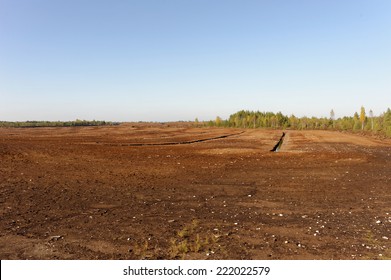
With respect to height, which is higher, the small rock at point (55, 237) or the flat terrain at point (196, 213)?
the flat terrain at point (196, 213)

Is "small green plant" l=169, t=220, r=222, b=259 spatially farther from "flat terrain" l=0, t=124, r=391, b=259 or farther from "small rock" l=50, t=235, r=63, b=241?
"small rock" l=50, t=235, r=63, b=241

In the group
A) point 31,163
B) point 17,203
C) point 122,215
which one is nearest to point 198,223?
point 122,215

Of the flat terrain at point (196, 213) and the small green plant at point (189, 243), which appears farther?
the flat terrain at point (196, 213)

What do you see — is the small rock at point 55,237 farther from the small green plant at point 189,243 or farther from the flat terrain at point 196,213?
the small green plant at point 189,243

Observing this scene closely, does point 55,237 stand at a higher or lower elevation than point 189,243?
lower

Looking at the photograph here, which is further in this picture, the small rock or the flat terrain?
the small rock

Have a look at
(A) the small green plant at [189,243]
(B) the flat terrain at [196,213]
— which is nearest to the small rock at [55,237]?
(B) the flat terrain at [196,213]

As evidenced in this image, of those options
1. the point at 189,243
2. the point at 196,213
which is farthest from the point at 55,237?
the point at 196,213

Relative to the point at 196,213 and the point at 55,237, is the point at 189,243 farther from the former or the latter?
the point at 55,237

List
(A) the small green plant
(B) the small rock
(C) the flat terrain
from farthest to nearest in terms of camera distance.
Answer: (B) the small rock < (C) the flat terrain < (A) the small green plant

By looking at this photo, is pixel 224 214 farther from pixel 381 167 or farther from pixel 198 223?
pixel 381 167

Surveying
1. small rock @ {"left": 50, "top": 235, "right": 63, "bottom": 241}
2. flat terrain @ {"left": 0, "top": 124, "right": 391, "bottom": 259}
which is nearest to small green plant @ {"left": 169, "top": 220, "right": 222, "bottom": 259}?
flat terrain @ {"left": 0, "top": 124, "right": 391, "bottom": 259}

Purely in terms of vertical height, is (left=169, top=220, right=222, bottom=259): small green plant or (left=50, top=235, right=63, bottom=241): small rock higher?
(left=169, top=220, right=222, bottom=259): small green plant

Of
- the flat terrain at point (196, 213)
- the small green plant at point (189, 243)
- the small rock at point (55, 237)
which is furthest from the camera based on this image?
the small rock at point (55, 237)
